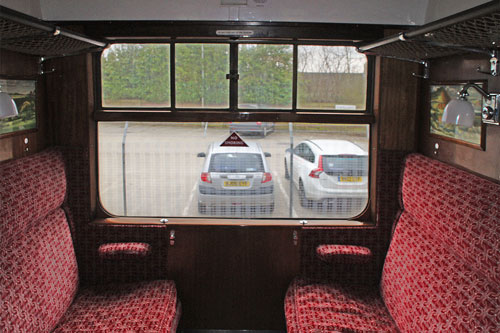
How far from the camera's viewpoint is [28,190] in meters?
3.28

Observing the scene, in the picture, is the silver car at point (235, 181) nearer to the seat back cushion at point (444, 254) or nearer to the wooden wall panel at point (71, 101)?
the wooden wall panel at point (71, 101)

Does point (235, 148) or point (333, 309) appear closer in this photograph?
Result: point (333, 309)

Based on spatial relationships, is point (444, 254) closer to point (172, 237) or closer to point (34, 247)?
point (172, 237)

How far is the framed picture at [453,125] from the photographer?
311cm

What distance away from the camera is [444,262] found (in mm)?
2992

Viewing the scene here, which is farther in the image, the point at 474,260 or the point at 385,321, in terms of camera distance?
the point at 385,321

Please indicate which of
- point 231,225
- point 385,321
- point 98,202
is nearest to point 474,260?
point 385,321

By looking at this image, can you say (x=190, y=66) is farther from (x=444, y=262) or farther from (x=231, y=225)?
(x=444, y=262)

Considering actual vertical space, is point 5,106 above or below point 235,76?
below

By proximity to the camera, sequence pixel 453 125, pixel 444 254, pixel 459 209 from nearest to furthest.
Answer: pixel 459 209 → pixel 444 254 → pixel 453 125

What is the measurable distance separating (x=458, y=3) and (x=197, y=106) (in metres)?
2.13

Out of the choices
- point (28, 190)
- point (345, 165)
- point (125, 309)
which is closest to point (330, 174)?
point (345, 165)

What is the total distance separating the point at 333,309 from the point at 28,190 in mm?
2300

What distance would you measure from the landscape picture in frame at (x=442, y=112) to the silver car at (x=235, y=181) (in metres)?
1.37
